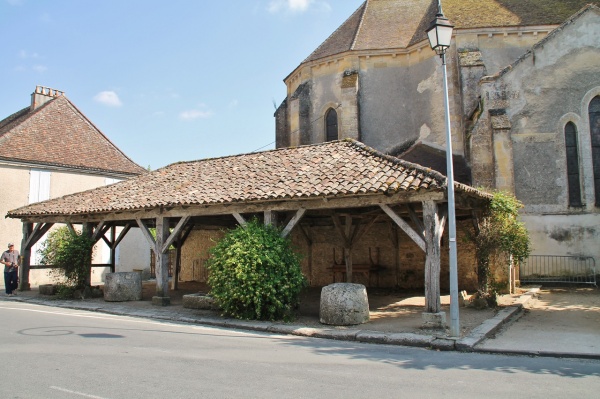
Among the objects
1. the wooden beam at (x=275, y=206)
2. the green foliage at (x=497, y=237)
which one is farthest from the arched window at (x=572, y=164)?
the wooden beam at (x=275, y=206)

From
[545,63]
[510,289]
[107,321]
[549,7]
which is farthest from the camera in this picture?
[549,7]

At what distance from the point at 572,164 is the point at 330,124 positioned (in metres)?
9.42

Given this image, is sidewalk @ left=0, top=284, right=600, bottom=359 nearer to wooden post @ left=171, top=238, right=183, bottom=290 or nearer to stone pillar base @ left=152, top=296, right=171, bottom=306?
stone pillar base @ left=152, top=296, right=171, bottom=306

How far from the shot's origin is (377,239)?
16188 mm

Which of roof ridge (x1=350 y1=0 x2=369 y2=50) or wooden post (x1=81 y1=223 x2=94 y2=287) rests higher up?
roof ridge (x1=350 y1=0 x2=369 y2=50)

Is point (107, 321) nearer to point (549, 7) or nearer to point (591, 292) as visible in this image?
point (591, 292)

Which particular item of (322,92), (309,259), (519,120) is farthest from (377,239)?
(322,92)

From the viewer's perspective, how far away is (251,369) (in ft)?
18.0

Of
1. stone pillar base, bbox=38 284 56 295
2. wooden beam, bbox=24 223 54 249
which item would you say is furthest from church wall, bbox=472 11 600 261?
wooden beam, bbox=24 223 54 249

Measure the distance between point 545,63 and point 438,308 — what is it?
11.0 metres

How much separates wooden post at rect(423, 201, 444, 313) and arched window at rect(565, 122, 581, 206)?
8.93 m

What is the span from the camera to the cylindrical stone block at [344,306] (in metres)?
8.90

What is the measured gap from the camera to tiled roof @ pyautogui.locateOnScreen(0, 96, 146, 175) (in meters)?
19.1

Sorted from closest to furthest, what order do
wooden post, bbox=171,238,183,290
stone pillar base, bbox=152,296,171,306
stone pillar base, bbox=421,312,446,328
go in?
stone pillar base, bbox=421,312,446,328 → stone pillar base, bbox=152,296,171,306 → wooden post, bbox=171,238,183,290
